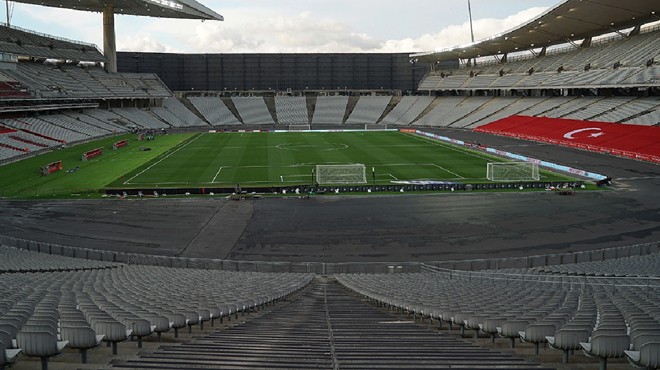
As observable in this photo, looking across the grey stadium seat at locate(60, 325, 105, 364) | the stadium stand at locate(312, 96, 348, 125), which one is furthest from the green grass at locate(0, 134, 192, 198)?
→ the stadium stand at locate(312, 96, 348, 125)

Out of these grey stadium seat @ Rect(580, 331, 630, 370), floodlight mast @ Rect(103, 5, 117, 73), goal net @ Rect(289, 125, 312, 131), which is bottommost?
grey stadium seat @ Rect(580, 331, 630, 370)

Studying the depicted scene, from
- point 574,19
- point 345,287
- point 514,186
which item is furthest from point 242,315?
point 574,19

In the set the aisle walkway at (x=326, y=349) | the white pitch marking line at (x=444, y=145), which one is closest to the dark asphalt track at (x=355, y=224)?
the aisle walkway at (x=326, y=349)

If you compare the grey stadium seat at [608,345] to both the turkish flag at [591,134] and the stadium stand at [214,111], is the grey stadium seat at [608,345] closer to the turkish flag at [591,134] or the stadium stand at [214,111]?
the turkish flag at [591,134]

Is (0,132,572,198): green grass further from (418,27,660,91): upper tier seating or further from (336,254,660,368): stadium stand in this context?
(336,254,660,368): stadium stand

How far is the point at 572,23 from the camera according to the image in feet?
261

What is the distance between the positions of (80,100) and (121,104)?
15069mm

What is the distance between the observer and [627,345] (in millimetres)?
7422

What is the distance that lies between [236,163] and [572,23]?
49748 mm

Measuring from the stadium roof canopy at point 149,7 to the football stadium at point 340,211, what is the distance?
2.53 feet

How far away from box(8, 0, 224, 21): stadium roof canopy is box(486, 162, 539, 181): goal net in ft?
210

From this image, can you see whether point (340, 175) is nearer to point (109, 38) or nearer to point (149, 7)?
point (149, 7)

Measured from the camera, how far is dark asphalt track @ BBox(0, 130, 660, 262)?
29.9 meters

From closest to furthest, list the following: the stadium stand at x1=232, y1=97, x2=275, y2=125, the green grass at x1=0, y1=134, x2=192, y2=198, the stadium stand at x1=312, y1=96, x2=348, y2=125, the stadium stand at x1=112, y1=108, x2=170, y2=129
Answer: the green grass at x1=0, y1=134, x2=192, y2=198 → the stadium stand at x1=112, y1=108, x2=170, y2=129 → the stadium stand at x1=232, y1=97, x2=275, y2=125 → the stadium stand at x1=312, y1=96, x2=348, y2=125
